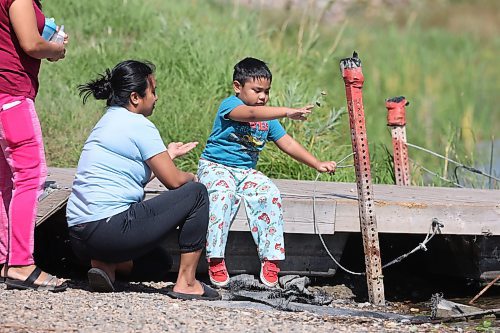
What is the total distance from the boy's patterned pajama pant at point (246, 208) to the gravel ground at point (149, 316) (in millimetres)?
455

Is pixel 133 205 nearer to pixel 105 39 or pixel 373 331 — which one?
pixel 373 331

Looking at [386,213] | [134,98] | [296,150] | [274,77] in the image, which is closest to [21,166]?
[134,98]

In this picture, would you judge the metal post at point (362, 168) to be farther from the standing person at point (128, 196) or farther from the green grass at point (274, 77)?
the green grass at point (274, 77)

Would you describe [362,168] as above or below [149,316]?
above

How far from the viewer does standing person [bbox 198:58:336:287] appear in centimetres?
590

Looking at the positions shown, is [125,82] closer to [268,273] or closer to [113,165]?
[113,165]

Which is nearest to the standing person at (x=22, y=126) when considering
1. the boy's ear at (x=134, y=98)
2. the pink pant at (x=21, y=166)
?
the pink pant at (x=21, y=166)

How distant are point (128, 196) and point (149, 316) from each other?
0.76 meters

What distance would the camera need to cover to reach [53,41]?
5418mm

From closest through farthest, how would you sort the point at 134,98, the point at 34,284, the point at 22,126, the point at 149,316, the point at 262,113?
the point at 149,316
the point at 22,126
the point at 34,284
the point at 134,98
the point at 262,113

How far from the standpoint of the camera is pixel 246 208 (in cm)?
602

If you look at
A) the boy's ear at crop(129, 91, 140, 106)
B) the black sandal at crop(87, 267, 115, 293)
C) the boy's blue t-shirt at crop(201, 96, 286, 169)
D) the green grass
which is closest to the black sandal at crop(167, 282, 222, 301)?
the black sandal at crop(87, 267, 115, 293)

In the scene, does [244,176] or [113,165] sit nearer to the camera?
[113,165]

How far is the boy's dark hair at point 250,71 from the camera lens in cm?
602
